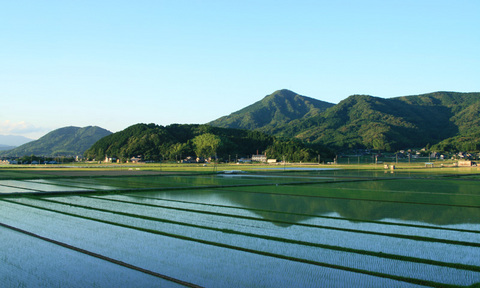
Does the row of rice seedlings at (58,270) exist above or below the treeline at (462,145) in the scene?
below

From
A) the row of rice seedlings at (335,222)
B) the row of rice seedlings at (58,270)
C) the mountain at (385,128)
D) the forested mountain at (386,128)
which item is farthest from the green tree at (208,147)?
the row of rice seedlings at (58,270)

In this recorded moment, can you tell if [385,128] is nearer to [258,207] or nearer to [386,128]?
[386,128]

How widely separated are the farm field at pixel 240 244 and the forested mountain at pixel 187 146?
79.7 meters

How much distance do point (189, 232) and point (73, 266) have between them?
3.70 meters

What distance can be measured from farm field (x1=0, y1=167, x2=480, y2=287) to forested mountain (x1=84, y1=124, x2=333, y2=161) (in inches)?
3136

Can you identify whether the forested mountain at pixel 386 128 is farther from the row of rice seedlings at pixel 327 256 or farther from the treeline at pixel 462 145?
the row of rice seedlings at pixel 327 256

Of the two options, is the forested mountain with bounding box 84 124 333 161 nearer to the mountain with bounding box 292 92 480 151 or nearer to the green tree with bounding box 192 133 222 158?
the green tree with bounding box 192 133 222 158

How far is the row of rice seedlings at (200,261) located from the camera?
21.8 feet

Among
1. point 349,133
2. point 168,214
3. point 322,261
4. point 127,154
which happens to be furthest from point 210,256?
point 349,133

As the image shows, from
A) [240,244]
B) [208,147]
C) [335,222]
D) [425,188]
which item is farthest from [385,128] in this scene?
[240,244]

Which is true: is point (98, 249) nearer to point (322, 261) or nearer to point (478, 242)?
point (322, 261)

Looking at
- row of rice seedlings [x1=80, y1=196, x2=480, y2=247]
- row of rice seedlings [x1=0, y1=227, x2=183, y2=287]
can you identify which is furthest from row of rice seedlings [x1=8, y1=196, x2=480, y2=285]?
row of rice seedlings [x1=0, y1=227, x2=183, y2=287]

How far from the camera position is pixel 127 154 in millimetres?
110875

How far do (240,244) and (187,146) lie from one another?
345 feet
